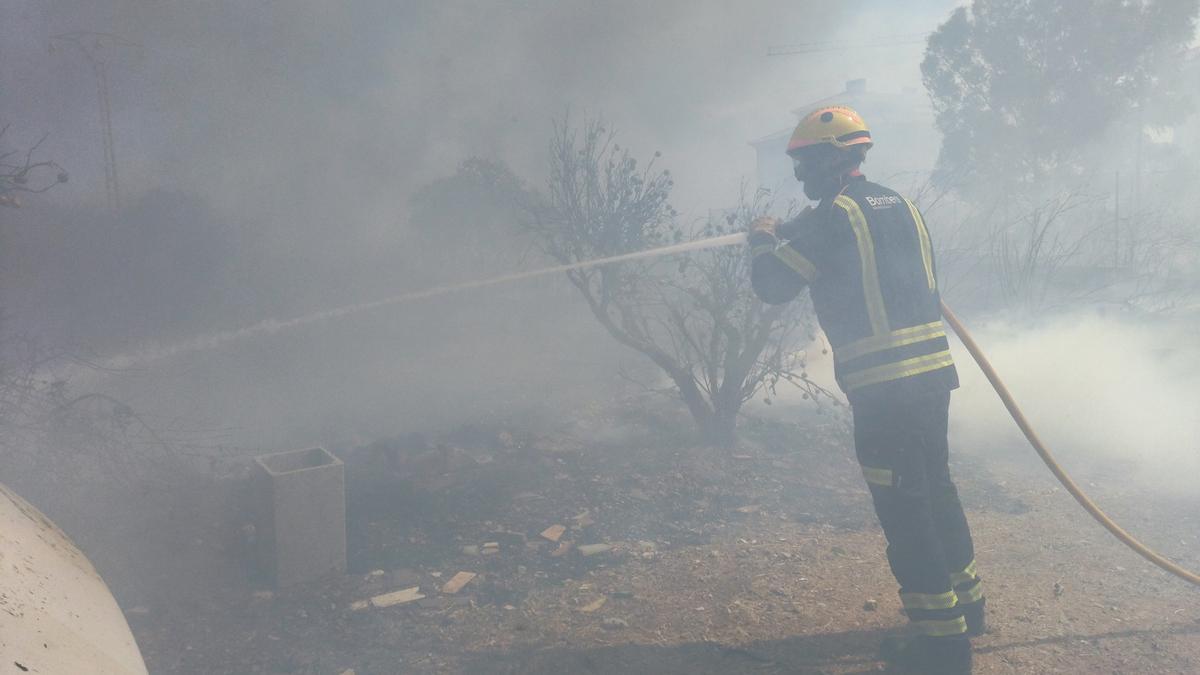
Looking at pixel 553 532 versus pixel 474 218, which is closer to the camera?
pixel 553 532

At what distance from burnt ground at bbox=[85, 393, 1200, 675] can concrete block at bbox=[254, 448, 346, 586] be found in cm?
11

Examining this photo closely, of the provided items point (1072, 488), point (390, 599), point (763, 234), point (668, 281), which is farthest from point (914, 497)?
point (668, 281)

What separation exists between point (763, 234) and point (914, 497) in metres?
1.15

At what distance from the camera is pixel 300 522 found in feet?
11.9

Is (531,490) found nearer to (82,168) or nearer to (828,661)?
(828,661)

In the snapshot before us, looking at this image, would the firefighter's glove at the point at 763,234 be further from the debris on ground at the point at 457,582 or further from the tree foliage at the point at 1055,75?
the tree foliage at the point at 1055,75

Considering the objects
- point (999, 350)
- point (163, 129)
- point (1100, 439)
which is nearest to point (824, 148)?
point (1100, 439)

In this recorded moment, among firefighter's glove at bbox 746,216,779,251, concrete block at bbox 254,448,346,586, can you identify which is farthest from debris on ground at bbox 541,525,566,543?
firefighter's glove at bbox 746,216,779,251

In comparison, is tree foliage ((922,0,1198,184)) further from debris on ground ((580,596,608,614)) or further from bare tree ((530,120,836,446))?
debris on ground ((580,596,608,614))

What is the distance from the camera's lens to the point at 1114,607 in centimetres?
315

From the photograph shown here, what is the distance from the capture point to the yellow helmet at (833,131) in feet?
9.87

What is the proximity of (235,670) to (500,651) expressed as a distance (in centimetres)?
102

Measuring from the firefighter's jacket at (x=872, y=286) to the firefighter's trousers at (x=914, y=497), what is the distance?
0.25ft

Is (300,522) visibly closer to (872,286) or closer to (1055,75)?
(872,286)
